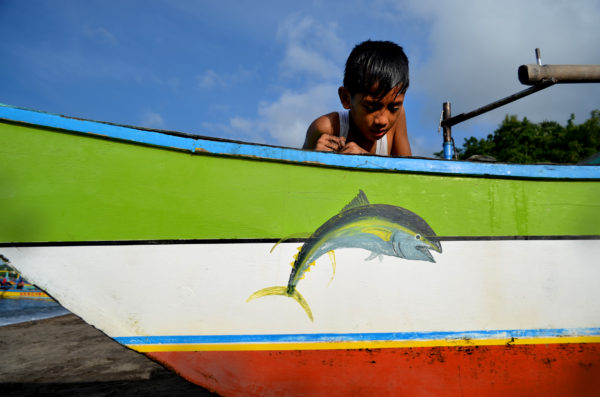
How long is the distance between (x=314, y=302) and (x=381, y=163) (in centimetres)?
73

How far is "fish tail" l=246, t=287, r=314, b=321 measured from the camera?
61.2 inches

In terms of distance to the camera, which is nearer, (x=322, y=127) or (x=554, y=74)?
(x=554, y=74)

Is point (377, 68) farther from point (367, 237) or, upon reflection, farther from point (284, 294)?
point (284, 294)

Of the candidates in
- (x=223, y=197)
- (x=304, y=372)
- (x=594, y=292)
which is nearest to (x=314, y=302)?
(x=304, y=372)

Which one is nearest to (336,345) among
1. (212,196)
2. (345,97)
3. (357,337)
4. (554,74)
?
(357,337)

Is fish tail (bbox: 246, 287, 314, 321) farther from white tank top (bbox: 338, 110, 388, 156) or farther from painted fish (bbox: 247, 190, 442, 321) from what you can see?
white tank top (bbox: 338, 110, 388, 156)

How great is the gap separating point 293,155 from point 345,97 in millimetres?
946

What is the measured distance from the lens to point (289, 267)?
1.56 meters

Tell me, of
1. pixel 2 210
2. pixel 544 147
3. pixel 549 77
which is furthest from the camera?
pixel 544 147

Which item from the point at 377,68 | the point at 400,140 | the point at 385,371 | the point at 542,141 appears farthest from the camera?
the point at 542,141

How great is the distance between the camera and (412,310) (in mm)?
1591

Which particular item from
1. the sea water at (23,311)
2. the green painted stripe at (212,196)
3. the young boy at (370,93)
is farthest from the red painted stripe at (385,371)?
the sea water at (23,311)

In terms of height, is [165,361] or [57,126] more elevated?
[57,126]

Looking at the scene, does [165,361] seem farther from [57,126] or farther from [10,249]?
[57,126]
